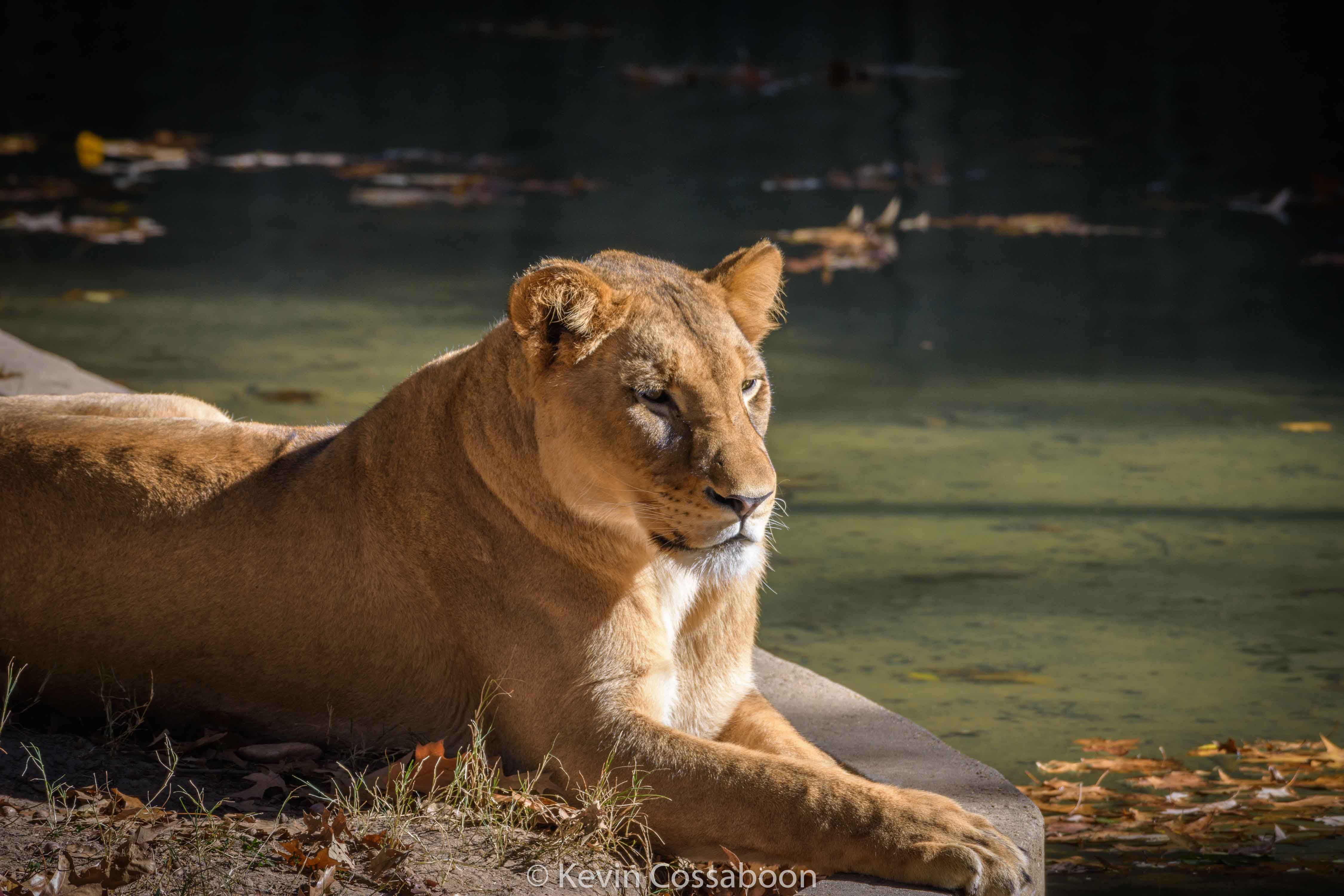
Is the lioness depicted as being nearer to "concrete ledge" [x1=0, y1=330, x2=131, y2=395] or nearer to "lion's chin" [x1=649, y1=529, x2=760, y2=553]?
"lion's chin" [x1=649, y1=529, x2=760, y2=553]

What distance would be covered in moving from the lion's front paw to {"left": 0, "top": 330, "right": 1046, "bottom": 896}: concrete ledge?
0.05 m

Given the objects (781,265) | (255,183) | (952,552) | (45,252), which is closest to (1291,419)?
(952,552)

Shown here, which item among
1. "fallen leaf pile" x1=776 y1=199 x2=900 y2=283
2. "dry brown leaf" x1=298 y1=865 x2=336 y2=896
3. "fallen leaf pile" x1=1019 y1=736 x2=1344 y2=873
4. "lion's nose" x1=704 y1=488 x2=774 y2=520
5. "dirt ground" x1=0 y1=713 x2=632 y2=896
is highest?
"fallen leaf pile" x1=776 y1=199 x2=900 y2=283

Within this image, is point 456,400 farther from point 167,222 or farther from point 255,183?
point 255,183

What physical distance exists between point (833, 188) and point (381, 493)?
35.4 feet

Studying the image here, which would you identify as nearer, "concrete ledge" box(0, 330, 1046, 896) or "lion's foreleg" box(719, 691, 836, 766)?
"concrete ledge" box(0, 330, 1046, 896)

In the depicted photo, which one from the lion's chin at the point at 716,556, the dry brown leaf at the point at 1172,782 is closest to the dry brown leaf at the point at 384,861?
the lion's chin at the point at 716,556

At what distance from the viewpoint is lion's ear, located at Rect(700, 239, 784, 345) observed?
4.10 meters

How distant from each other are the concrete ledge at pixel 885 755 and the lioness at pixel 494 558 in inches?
6.3

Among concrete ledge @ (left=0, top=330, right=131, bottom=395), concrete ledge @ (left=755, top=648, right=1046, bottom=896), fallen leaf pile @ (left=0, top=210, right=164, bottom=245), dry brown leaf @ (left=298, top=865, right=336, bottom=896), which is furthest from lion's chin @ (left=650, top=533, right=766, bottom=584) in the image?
fallen leaf pile @ (left=0, top=210, right=164, bottom=245)

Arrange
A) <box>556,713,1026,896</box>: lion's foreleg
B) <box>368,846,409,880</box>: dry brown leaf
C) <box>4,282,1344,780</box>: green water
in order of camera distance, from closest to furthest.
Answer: <box>368,846,409,880</box>: dry brown leaf → <box>556,713,1026,896</box>: lion's foreleg → <box>4,282,1344,780</box>: green water

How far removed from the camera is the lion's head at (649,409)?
3605mm

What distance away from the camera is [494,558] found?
13.1 ft

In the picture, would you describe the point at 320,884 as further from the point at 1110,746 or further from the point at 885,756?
the point at 1110,746
